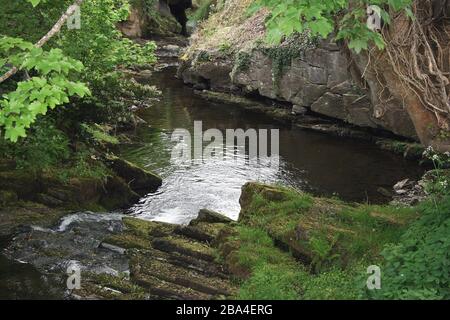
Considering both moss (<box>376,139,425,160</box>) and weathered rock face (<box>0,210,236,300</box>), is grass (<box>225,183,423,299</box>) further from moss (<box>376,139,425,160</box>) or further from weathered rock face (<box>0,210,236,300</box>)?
moss (<box>376,139,425,160</box>)

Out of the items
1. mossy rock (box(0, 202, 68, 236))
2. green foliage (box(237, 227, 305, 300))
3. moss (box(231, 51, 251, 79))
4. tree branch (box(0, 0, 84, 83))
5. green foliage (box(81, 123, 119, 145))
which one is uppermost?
moss (box(231, 51, 251, 79))

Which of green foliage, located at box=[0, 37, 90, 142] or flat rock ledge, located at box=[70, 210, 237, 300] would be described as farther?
Answer: flat rock ledge, located at box=[70, 210, 237, 300]

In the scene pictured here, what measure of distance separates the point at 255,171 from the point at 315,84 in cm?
720

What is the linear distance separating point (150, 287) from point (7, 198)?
20.1 ft

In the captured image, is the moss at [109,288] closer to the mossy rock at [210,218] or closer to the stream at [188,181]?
the stream at [188,181]

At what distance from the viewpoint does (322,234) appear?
31.1ft

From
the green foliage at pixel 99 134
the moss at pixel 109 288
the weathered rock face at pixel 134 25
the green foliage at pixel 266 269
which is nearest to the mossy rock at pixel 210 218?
the green foliage at pixel 266 269

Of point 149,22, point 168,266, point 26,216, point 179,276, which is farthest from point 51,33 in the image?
point 149,22

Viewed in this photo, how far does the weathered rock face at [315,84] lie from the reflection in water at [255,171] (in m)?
1.24

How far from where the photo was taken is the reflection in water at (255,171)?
16312 millimetres

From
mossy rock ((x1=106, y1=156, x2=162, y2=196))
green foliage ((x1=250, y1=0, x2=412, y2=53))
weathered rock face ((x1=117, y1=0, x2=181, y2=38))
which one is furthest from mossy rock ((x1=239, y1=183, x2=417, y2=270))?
weathered rock face ((x1=117, y1=0, x2=181, y2=38))

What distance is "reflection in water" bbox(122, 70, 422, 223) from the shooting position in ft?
53.5

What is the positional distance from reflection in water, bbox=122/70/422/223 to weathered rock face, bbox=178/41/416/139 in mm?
1244
